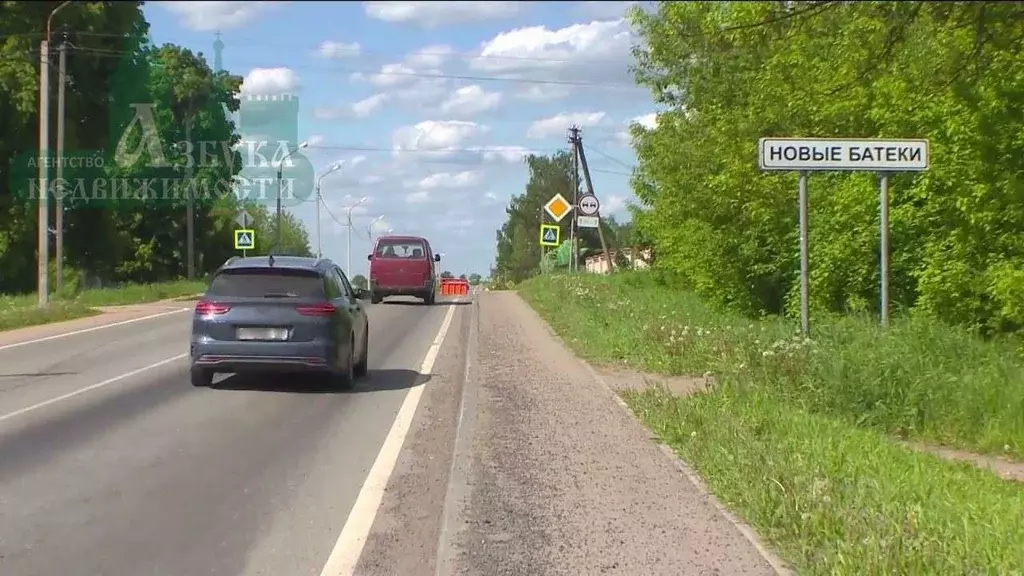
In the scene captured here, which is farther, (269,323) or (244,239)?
(244,239)

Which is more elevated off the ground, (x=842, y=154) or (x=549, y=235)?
(x=549, y=235)

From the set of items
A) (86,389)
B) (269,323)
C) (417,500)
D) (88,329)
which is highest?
(269,323)

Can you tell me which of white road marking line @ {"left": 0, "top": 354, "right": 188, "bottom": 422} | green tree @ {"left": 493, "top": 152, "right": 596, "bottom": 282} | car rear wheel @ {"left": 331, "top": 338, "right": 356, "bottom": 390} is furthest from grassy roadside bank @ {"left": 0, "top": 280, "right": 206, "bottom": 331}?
green tree @ {"left": 493, "top": 152, "right": 596, "bottom": 282}

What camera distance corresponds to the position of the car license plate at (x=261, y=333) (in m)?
14.0

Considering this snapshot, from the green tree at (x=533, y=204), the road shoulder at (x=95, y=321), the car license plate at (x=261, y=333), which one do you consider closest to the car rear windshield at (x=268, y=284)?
the car license plate at (x=261, y=333)

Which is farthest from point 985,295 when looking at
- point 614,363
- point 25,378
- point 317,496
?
point 25,378

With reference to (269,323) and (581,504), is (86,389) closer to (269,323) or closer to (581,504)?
(269,323)

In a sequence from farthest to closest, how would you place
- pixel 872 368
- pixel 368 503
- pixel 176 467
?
1. pixel 872 368
2. pixel 176 467
3. pixel 368 503

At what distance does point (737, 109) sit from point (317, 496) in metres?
16.3

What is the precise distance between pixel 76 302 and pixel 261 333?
22101 mm

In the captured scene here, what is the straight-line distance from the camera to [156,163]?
5709cm

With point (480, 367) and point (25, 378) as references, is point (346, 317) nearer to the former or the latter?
point (480, 367)

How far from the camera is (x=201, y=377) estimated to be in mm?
14664

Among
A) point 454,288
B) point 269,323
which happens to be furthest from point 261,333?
point 454,288
